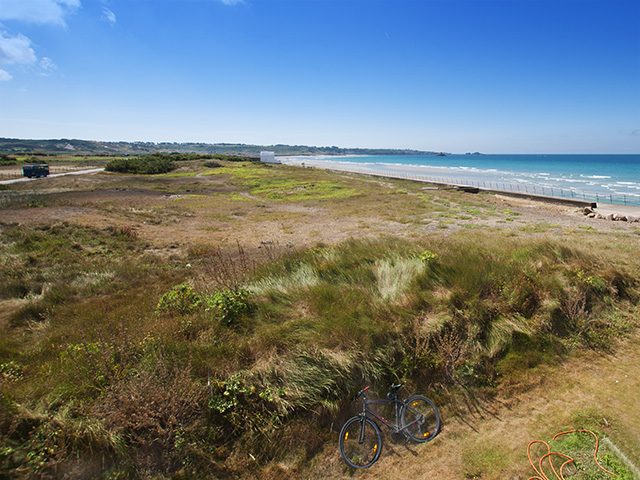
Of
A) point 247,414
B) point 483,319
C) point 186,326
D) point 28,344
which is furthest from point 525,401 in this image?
point 28,344

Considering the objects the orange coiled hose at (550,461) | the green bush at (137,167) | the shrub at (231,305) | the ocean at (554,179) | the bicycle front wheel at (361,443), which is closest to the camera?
the orange coiled hose at (550,461)

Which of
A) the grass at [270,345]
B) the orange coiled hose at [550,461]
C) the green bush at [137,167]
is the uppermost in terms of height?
the green bush at [137,167]

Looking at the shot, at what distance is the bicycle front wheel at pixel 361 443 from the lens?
3729mm

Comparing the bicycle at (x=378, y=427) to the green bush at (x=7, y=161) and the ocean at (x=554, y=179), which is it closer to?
the ocean at (x=554, y=179)

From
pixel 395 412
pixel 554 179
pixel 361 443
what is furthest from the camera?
pixel 554 179

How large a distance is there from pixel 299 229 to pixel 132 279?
464 inches

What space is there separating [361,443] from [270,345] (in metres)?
1.81

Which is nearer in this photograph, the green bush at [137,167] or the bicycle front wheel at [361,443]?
the bicycle front wheel at [361,443]

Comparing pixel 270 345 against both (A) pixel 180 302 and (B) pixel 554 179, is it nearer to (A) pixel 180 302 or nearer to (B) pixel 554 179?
(A) pixel 180 302

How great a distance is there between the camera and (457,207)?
93.4 ft

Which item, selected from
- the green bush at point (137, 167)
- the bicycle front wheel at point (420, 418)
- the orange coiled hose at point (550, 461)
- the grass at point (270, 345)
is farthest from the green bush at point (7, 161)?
the orange coiled hose at point (550, 461)

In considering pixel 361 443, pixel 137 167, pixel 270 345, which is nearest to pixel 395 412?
pixel 361 443

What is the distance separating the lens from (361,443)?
3836mm

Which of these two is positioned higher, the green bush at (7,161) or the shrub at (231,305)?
A: the green bush at (7,161)
